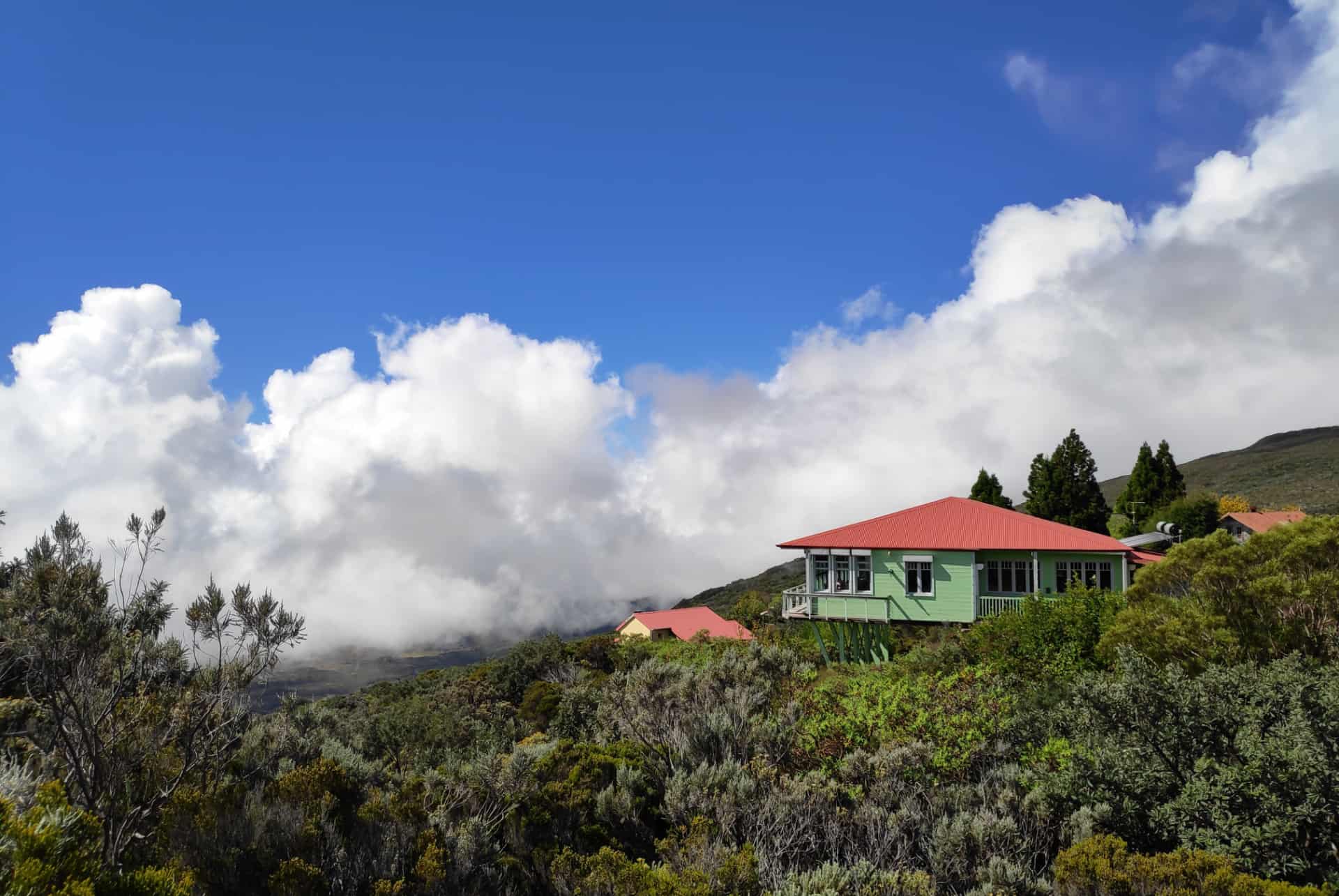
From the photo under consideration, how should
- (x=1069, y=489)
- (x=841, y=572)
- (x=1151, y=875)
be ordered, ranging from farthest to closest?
(x=1069, y=489)
(x=841, y=572)
(x=1151, y=875)

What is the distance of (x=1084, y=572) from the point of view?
24.5 meters

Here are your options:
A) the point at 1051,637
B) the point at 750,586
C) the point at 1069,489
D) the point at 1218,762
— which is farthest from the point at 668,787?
the point at 750,586

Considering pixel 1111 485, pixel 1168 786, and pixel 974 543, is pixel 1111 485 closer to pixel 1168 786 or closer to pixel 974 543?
pixel 974 543

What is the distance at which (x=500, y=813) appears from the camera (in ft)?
27.5

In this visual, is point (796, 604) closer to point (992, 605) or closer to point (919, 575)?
point (919, 575)

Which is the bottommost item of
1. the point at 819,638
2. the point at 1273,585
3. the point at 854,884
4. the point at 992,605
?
the point at 854,884

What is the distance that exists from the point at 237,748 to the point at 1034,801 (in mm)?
9027

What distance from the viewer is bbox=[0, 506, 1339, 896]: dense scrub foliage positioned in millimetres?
6309

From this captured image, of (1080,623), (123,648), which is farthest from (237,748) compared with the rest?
(1080,623)

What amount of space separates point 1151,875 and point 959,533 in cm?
1937

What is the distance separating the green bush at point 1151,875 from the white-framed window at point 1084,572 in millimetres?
19445

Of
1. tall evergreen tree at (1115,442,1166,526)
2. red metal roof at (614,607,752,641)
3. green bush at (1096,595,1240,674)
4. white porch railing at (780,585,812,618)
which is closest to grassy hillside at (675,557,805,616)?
red metal roof at (614,607,752,641)

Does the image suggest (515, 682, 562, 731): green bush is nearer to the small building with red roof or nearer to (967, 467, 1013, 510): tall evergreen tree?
the small building with red roof

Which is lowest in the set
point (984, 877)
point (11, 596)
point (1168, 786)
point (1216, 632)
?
point (984, 877)
